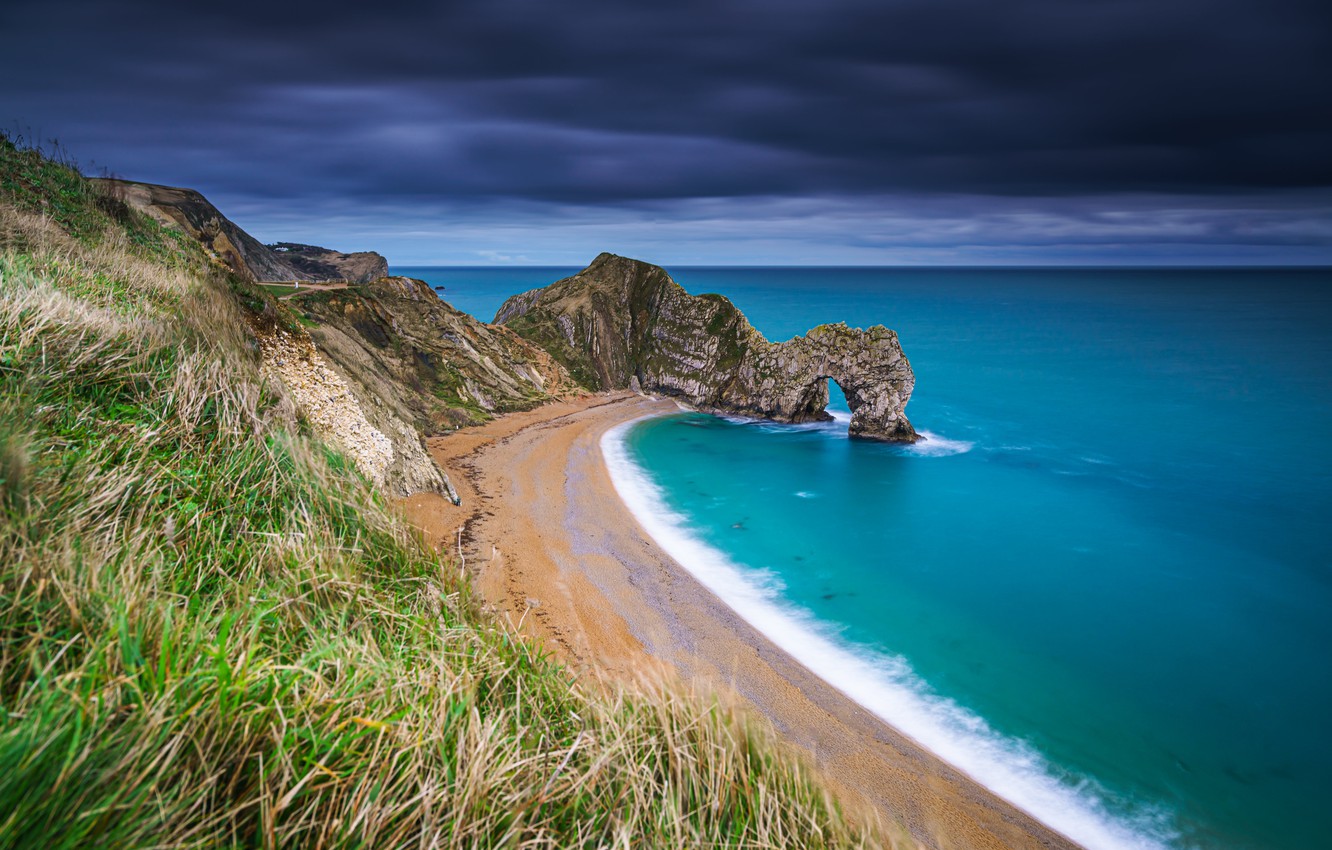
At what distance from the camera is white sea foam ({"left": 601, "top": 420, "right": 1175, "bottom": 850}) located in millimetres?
12695

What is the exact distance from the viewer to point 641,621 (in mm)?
17828

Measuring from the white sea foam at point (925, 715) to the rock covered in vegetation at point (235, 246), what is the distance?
1859cm

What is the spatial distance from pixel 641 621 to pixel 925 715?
746 cm

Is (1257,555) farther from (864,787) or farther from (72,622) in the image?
(72,622)

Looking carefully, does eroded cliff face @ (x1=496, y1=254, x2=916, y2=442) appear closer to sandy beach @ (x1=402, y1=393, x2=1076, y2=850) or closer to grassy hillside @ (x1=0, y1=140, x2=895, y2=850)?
sandy beach @ (x1=402, y1=393, x2=1076, y2=850)

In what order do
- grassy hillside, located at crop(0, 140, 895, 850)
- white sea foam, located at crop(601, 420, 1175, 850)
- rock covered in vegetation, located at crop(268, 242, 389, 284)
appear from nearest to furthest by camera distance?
grassy hillside, located at crop(0, 140, 895, 850) → white sea foam, located at crop(601, 420, 1175, 850) → rock covered in vegetation, located at crop(268, 242, 389, 284)

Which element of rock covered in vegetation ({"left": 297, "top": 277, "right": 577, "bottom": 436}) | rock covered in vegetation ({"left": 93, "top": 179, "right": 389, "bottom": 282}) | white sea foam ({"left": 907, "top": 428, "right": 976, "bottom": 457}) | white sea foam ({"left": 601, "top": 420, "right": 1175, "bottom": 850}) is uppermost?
rock covered in vegetation ({"left": 93, "top": 179, "right": 389, "bottom": 282})

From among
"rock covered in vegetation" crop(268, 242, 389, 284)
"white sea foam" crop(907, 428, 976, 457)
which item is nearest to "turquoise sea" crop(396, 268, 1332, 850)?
"white sea foam" crop(907, 428, 976, 457)

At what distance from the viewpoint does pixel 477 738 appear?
4.08 metres

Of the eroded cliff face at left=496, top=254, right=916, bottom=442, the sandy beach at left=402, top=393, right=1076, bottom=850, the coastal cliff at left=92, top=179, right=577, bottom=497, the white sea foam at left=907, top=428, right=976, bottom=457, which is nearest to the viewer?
the sandy beach at left=402, top=393, right=1076, bottom=850

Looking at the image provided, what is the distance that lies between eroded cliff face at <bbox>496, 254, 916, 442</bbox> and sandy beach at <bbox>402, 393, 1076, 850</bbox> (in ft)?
68.4

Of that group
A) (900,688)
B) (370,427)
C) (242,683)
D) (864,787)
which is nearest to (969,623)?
(900,688)

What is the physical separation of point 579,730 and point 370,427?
1730 cm

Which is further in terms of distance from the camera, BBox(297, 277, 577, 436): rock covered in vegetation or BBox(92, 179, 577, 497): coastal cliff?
BBox(297, 277, 577, 436): rock covered in vegetation
